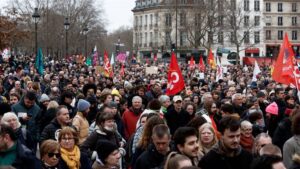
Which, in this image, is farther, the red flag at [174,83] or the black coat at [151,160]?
the red flag at [174,83]

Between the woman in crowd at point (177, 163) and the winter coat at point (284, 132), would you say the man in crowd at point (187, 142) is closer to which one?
the woman in crowd at point (177, 163)

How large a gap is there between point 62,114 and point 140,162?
250 centimetres

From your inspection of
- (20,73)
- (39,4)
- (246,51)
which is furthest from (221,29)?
(20,73)

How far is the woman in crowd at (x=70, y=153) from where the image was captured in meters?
7.41

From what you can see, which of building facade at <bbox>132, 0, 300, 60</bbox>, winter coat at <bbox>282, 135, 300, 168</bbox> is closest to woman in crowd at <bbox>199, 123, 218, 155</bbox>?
winter coat at <bbox>282, 135, 300, 168</bbox>

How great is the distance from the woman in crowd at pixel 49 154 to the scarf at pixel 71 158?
1.27 ft

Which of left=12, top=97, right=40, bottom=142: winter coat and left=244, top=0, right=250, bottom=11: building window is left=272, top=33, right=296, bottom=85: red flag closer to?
left=12, top=97, right=40, bottom=142: winter coat

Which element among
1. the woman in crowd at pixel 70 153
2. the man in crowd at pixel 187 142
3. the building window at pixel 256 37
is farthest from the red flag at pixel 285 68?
the building window at pixel 256 37

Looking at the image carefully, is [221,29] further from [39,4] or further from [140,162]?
[140,162]

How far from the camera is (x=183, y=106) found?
12984 millimetres

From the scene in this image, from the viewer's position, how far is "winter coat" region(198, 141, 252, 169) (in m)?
6.80

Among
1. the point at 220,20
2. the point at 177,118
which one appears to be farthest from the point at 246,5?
the point at 177,118

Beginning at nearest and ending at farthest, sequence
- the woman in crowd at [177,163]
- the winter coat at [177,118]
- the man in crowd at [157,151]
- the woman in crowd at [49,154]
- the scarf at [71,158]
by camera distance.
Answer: the woman in crowd at [177,163] < the woman in crowd at [49,154] < the man in crowd at [157,151] < the scarf at [71,158] < the winter coat at [177,118]

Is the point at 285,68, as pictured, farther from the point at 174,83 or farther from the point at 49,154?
the point at 49,154
